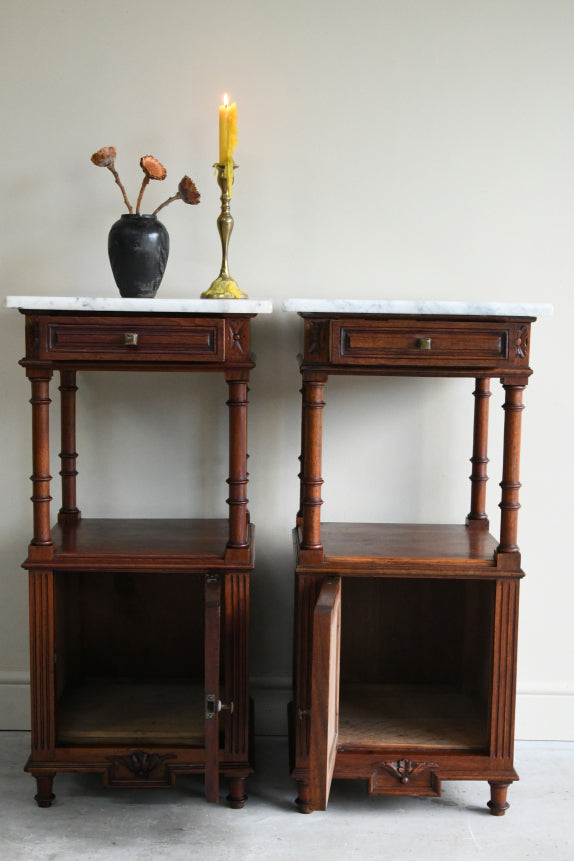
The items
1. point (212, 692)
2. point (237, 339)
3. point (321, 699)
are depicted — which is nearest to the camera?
point (321, 699)

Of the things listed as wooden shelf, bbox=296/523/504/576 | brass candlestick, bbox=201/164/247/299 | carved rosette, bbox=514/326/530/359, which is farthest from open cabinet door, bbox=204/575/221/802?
carved rosette, bbox=514/326/530/359

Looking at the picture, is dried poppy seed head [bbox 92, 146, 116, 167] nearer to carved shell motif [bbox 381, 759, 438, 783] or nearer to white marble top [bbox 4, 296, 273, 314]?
white marble top [bbox 4, 296, 273, 314]

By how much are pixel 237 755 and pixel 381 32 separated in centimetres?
226

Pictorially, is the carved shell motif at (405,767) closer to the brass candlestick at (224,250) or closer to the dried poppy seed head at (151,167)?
the brass candlestick at (224,250)

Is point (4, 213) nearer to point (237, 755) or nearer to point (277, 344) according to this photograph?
point (277, 344)

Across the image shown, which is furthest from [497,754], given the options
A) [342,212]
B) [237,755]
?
[342,212]

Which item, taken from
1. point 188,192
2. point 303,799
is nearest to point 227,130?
point 188,192

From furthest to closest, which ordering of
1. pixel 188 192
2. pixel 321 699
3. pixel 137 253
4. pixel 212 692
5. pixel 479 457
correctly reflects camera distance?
1. pixel 479 457
2. pixel 188 192
3. pixel 137 253
4. pixel 212 692
5. pixel 321 699

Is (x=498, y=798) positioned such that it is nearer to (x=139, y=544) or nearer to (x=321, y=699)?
(x=321, y=699)

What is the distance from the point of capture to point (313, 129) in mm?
2711

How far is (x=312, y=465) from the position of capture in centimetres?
229

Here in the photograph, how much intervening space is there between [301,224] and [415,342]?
747 millimetres

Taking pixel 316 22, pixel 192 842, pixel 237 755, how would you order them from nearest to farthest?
pixel 192 842, pixel 237 755, pixel 316 22

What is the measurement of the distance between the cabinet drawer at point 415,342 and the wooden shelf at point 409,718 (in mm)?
1073
